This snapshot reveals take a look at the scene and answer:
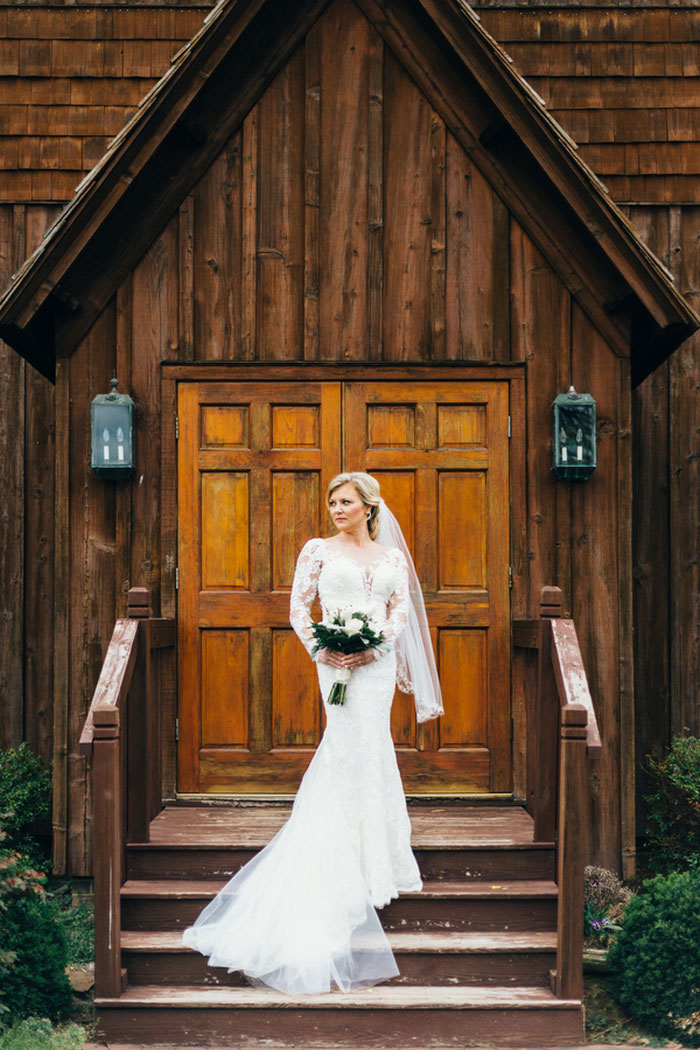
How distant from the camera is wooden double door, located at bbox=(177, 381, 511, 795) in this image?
6012 millimetres

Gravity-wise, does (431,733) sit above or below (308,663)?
below

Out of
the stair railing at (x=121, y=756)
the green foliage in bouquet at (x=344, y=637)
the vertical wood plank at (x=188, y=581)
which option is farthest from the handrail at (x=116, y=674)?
the green foliage in bouquet at (x=344, y=637)

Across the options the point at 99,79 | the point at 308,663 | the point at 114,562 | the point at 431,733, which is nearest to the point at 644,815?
the point at 431,733

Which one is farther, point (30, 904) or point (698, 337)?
point (698, 337)

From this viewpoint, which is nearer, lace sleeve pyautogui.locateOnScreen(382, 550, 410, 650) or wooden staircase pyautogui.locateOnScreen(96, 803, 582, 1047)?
wooden staircase pyautogui.locateOnScreen(96, 803, 582, 1047)

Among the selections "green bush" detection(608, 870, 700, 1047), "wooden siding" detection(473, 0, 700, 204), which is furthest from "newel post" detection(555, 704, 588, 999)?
"wooden siding" detection(473, 0, 700, 204)

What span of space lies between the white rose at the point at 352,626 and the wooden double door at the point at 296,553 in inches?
48.8

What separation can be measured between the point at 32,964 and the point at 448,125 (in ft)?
16.4

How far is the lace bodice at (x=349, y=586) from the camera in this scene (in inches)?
201

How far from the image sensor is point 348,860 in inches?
186

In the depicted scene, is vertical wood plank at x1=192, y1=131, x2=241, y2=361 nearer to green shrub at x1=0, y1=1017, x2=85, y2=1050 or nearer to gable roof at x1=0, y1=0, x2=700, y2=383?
gable roof at x1=0, y1=0, x2=700, y2=383

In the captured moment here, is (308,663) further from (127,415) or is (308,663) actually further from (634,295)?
(634,295)

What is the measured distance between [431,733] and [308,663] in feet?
2.69

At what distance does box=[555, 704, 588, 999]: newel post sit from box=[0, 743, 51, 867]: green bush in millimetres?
3542
